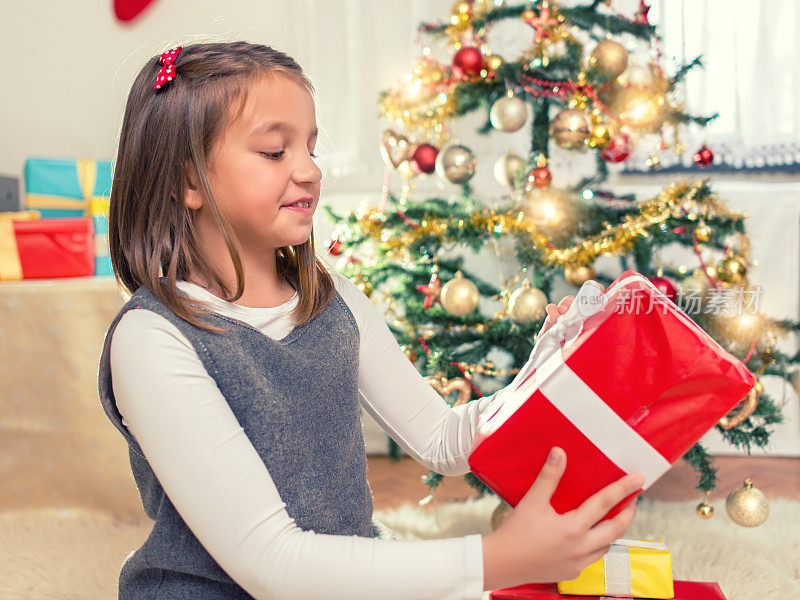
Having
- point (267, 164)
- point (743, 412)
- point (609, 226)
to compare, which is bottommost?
point (743, 412)

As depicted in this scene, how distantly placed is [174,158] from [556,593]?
2.11 feet

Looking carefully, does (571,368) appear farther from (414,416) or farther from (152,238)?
(152,238)

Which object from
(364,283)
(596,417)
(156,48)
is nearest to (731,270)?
(364,283)

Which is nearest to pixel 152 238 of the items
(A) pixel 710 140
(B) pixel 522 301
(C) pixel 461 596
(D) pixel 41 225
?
(C) pixel 461 596

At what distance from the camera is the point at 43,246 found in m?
1.71

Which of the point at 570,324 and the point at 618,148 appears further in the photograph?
the point at 618,148

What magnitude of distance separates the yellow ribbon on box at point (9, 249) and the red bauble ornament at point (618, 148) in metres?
1.32

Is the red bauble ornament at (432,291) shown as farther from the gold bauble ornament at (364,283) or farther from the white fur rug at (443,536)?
the white fur rug at (443,536)

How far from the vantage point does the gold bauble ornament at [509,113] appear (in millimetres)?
1452

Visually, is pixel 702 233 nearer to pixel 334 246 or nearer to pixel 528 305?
pixel 528 305

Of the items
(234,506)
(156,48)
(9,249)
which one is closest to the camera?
(234,506)

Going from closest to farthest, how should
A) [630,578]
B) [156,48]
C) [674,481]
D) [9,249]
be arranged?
[630,578]
[9,249]
[674,481]
[156,48]

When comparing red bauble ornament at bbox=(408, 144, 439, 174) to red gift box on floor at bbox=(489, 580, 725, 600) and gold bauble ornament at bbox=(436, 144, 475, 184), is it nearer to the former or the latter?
gold bauble ornament at bbox=(436, 144, 475, 184)

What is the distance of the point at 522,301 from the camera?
4.58 feet
